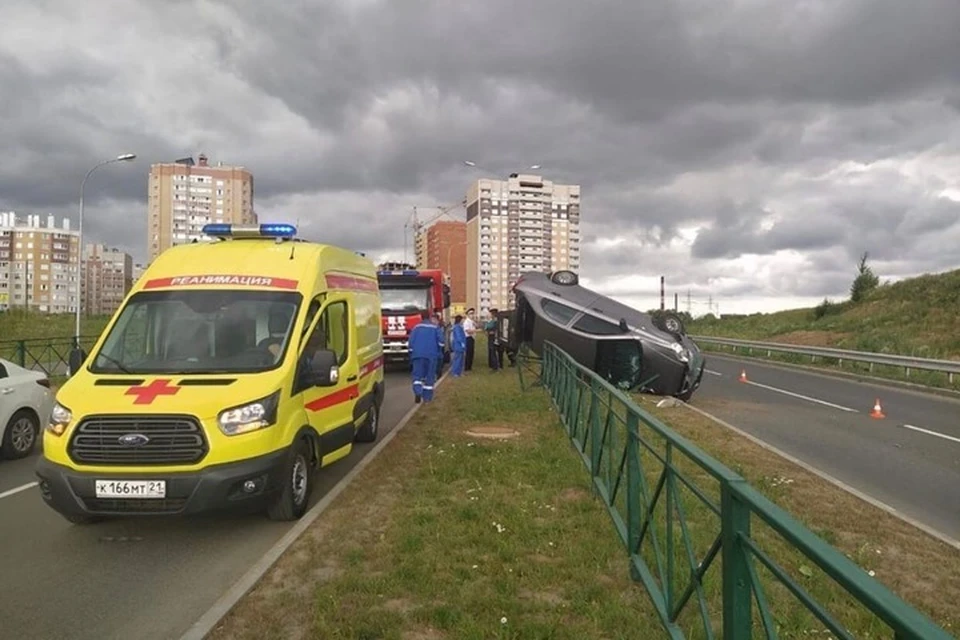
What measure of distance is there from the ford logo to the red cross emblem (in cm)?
25

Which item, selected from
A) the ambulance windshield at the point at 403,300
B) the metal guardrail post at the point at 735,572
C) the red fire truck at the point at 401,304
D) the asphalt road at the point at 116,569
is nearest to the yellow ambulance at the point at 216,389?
the asphalt road at the point at 116,569

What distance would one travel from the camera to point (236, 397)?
18.2ft

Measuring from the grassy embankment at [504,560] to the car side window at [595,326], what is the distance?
6.52 metres

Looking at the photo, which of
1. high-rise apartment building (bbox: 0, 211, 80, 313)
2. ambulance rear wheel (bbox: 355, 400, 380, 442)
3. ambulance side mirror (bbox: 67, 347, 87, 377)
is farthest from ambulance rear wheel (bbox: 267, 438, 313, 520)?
high-rise apartment building (bbox: 0, 211, 80, 313)

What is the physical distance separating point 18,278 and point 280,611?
3380 inches

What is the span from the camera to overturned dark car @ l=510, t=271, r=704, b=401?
1434 cm

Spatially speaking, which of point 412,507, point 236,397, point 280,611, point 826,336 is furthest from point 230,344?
point 826,336

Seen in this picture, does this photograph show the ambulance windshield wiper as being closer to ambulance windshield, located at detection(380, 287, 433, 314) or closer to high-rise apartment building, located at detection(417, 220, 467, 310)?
ambulance windshield, located at detection(380, 287, 433, 314)

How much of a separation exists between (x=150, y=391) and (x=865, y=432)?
10.3 meters

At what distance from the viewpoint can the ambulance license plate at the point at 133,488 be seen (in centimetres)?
528

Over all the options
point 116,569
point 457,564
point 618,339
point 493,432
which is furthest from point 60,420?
point 618,339

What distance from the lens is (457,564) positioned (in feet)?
16.1

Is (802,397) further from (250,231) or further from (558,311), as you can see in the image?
(250,231)

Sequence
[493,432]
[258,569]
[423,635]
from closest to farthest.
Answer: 1. [423,635]
2. [258,569]
3. [493,432]
